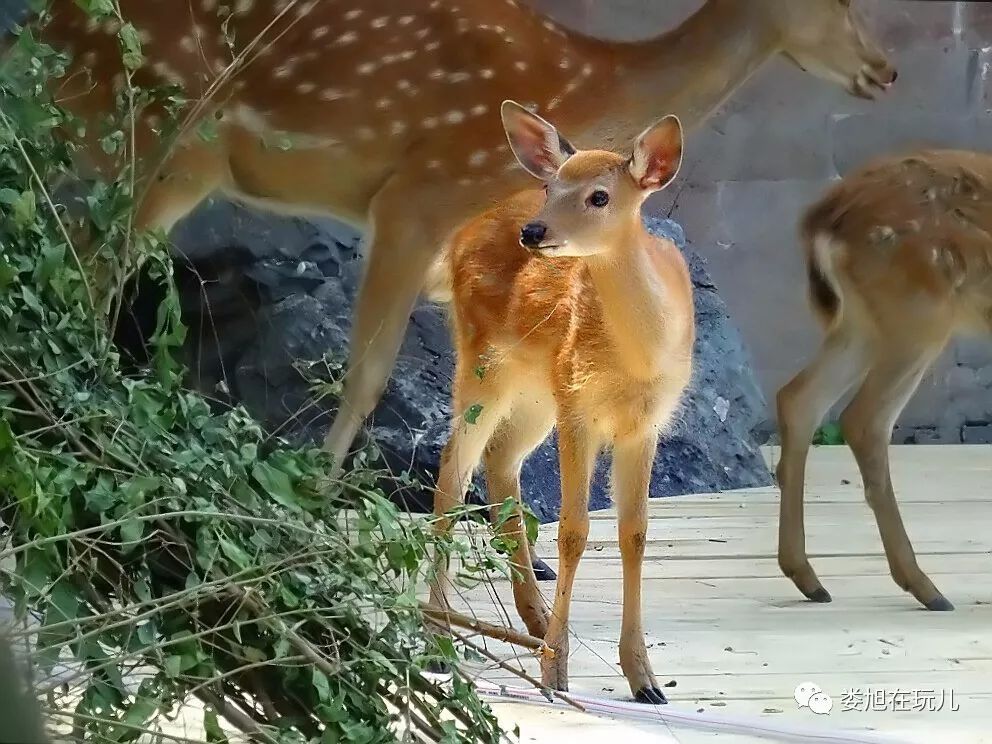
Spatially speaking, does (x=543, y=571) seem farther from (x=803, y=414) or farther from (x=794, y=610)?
(x=803, y=414)

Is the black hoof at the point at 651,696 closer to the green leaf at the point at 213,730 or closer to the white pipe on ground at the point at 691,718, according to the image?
the white pipe on ground at the point at 691,718

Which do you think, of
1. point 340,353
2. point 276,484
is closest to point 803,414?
point 340,353

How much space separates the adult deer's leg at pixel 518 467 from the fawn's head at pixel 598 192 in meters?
0.36

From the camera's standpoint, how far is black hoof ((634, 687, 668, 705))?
1.93m

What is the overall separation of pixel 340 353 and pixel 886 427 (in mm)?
1089

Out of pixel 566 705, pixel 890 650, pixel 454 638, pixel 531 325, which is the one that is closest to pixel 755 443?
pixel 890 650

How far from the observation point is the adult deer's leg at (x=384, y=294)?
2.36 metres

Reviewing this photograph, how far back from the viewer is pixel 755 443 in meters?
2.65

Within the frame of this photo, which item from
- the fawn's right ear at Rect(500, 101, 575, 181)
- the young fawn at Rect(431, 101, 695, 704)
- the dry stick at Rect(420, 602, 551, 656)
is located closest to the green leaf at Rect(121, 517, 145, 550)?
the dry stick at Rect(420, 602, 551, 656)

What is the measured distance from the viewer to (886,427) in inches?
100.0

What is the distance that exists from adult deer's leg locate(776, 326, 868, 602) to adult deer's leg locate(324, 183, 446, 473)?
0.74 meters

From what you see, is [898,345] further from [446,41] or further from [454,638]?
[454,638]

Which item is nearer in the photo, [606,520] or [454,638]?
[454,638]

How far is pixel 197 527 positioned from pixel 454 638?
37cm
